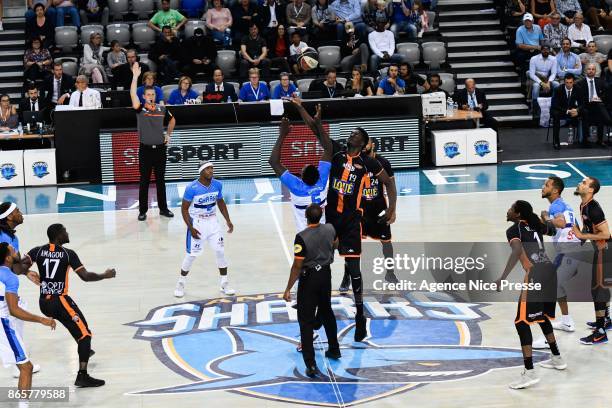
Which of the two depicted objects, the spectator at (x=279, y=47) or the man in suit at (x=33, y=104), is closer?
the man in suit at (x=33, y=104)

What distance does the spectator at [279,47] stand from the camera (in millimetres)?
24203

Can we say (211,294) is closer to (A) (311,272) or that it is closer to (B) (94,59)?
(A) (311,272)

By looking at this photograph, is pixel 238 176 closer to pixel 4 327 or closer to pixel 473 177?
pixel 473 177

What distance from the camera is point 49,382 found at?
34.6 feet

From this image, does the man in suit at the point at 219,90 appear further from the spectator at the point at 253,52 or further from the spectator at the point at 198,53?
the spectator at the point at 253,52

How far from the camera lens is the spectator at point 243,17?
25031 mm

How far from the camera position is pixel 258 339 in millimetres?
11680

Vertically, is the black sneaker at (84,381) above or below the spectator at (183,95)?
below

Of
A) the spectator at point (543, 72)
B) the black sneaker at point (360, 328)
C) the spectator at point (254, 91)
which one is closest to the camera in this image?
the black sneaker at point (360, 328)

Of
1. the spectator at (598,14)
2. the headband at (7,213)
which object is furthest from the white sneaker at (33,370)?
the spectator at (598,14)

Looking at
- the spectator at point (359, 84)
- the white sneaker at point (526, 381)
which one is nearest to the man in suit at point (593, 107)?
the spectator at point (359, 84)

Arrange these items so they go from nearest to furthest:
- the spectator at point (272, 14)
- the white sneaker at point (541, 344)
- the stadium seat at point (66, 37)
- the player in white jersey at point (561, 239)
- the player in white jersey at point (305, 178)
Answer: the player in white jersey at point (561, 239) → the white sneaker at point (541, 344) → the player in white jersey at point (305, 178) → the stadium seat at point (66, 37) → the spectator at point (272, 14)

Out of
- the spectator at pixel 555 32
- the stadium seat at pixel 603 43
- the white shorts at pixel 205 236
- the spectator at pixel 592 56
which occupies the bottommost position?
the white shorts at pixel 205 236

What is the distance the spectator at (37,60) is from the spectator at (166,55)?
93.2 inches
